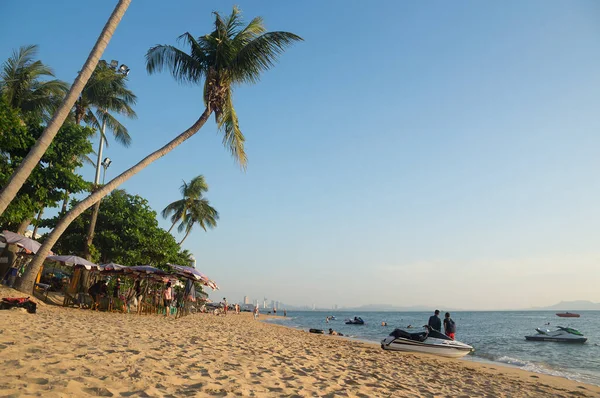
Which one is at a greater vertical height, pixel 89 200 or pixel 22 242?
pixel 89 200

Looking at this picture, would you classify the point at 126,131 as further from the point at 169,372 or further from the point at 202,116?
the point at 169,372

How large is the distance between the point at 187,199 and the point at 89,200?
87.6 ft

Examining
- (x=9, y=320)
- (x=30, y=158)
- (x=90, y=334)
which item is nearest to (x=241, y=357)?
(x=90, y=334)

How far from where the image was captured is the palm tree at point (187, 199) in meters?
38.9

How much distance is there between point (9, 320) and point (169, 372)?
208 inches

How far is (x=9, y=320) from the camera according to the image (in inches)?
313

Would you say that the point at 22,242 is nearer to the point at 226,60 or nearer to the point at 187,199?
the point at 226,60

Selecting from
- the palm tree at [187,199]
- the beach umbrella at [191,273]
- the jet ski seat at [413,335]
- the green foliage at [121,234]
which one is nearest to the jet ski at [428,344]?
the jet ski seat at [413,335]

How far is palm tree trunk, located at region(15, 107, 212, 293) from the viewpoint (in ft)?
42.5

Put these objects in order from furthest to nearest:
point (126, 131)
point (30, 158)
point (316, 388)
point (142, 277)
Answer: point (126, 131)
point (142, 277)
point (30, 158)
point (316, 388)

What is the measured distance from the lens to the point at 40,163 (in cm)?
1589

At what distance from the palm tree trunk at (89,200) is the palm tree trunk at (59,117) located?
3.00 m

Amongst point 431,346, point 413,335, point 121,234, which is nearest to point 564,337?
point 431,346

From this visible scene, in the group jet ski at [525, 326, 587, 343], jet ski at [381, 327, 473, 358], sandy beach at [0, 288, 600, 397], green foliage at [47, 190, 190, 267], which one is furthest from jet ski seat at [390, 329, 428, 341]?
jet ski at [525, 326, 587, 343]
